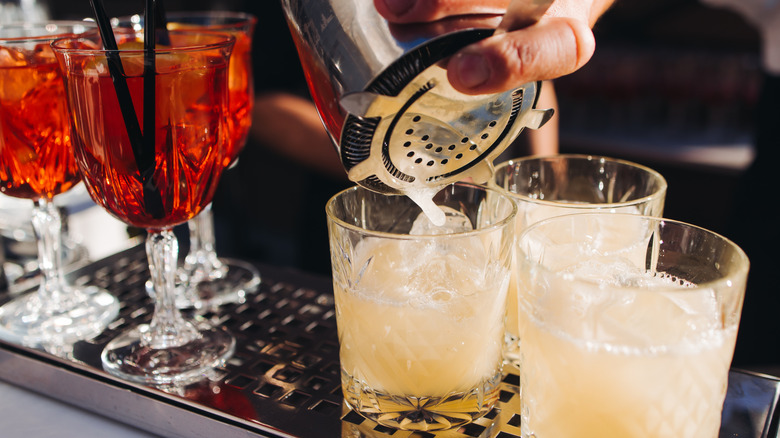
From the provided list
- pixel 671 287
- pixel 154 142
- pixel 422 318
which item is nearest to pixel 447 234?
pixel 422 318

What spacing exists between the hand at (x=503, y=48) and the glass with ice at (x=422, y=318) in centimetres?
14

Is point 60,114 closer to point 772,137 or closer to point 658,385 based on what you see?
point 658,385

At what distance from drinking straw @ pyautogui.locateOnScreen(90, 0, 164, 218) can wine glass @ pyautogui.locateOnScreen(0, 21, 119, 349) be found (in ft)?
0.32

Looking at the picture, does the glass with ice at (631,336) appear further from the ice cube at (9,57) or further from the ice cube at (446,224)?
the ice cube at (9,57)

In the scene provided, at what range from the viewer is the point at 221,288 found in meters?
1.01

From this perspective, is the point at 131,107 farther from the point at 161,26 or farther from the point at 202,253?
the point at 202,253

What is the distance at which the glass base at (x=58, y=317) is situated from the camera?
0.83m

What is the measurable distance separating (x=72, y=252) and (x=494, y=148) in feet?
2.94

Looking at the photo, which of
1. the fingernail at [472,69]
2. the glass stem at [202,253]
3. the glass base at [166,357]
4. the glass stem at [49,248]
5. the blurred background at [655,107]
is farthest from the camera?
the blurred background at [655,107]

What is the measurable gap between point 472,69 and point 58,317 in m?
0.65

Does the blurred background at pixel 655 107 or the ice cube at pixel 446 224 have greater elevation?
the ice cube at pixel 446 224

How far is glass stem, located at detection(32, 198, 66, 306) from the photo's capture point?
0.90 metres

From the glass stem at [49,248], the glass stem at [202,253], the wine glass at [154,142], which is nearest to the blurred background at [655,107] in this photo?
the glass stem at [202,253]

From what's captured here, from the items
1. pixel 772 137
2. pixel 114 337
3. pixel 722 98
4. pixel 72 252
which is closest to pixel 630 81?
pixel 722 98
